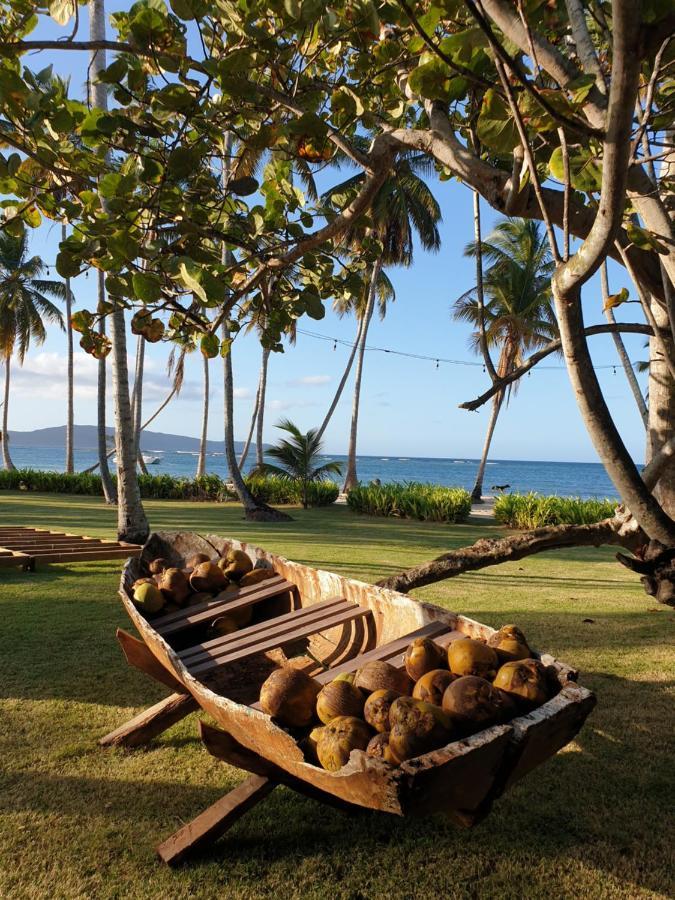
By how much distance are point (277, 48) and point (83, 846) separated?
3382 millimetres

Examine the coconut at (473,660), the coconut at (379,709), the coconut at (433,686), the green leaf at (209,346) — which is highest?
the green leaf at (209,346)

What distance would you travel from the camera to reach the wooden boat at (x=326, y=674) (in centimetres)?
161

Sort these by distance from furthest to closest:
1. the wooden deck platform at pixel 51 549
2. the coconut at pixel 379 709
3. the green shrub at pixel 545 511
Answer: the green shrub at pixel 545 511 → the wooden deck platform at pixel 51 549 → the coconut at pixel 379 709

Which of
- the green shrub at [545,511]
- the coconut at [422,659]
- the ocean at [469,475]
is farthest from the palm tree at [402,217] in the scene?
the ocean at [469,475]

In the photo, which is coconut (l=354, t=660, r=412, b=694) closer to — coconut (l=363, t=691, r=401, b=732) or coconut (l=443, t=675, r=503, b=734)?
coconut (l=363, t=691, r=401, b=732)

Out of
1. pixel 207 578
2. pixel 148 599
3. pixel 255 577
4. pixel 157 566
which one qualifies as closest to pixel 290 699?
pixel 148 599

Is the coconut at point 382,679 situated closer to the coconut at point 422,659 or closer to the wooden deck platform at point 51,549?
the coconut at point 422,659

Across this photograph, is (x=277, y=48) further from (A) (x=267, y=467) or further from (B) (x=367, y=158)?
(A) (x=267, y=467)

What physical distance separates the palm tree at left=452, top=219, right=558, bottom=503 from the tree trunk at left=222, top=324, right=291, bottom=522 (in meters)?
8.38

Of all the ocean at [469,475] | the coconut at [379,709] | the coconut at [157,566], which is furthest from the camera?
the ocean at [469,475]

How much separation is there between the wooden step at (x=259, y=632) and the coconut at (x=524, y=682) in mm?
1328

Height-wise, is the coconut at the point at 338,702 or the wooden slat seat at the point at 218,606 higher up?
the coconut at the point at 338,702

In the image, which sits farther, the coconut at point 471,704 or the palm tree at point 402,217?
the palm tree at point 402,217

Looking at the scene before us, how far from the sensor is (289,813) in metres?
2.59
